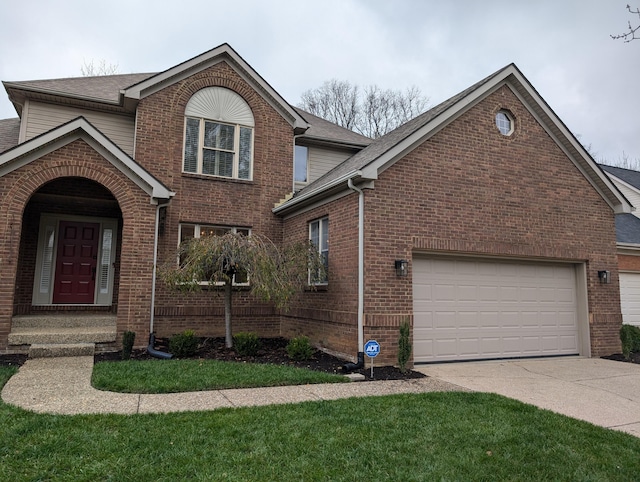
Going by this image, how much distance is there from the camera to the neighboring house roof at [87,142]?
29.6 ft

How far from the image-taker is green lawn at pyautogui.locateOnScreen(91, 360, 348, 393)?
6.42 m

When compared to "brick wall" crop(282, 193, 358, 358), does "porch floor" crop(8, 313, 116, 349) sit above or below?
below

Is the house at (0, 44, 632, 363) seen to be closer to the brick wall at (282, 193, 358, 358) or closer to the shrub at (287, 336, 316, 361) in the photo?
the brick wall at (282, 193, 358, 358)

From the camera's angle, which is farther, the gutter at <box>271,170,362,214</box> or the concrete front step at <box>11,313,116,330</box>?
the concrete front step at <box>11,313,116,330</box>

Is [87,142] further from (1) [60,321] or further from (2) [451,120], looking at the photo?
(2) [451,120]

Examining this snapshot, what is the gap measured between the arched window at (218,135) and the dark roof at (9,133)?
4230 millimetres

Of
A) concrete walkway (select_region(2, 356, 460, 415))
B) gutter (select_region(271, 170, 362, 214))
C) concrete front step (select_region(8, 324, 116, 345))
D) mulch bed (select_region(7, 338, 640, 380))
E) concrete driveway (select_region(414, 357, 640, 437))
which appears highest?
gutter (select_region(271, 170, 362, 214))

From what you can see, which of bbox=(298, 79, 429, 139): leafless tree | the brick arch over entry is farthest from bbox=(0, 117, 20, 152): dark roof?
bbox=(298, 79, 429, 139): leafless tree

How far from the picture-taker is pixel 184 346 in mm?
9180

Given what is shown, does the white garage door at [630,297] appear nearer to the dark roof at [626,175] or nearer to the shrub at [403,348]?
the dark roof at [626,175]

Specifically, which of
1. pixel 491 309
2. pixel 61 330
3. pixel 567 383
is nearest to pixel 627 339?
pixel 491 309

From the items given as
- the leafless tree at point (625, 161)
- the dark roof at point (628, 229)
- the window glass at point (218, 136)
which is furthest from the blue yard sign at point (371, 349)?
the leafless tree at point (625, 161)

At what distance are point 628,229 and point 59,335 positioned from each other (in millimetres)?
18056

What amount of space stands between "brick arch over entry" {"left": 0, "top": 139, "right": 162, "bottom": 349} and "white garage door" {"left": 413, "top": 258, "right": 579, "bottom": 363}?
225 inches
